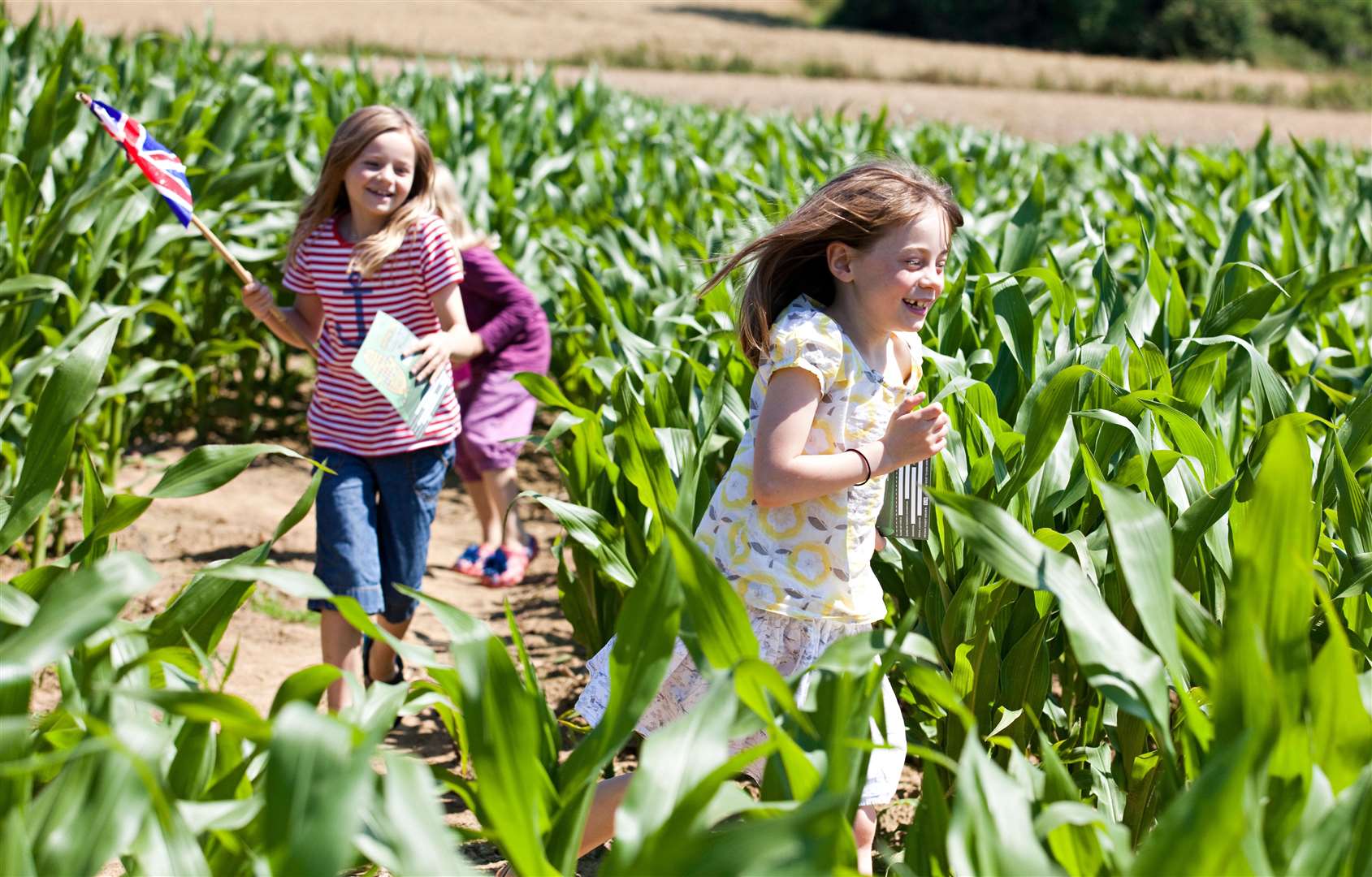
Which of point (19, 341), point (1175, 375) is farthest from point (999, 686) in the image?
point (19, 341)

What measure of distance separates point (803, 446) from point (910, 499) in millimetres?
225

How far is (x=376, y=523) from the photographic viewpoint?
121 inches

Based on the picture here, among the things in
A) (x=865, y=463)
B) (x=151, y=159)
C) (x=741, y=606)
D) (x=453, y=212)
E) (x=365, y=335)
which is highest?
(x=453, y=212)

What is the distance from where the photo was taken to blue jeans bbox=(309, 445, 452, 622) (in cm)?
287

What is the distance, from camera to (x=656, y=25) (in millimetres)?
40688

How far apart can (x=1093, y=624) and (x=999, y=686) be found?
0.81m

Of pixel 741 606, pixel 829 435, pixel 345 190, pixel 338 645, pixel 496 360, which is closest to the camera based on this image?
pixel 741 606

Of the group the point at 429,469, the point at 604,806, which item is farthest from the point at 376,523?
the point at 604,806

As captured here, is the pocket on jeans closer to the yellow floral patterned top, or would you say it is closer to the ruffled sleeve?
the yellow floral patterned top

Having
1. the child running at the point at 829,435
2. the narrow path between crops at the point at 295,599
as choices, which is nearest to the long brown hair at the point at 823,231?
the child running at the point at 829,435

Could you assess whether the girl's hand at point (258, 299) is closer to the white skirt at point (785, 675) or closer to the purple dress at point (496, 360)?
the purple dress at point (496, 360)

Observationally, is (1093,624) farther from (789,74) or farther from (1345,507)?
(789,74)

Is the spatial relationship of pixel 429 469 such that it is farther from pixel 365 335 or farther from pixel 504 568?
pixel 504 568

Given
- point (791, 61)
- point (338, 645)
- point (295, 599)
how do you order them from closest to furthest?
point (338, 645), point (295, 599), point (791, 61)
